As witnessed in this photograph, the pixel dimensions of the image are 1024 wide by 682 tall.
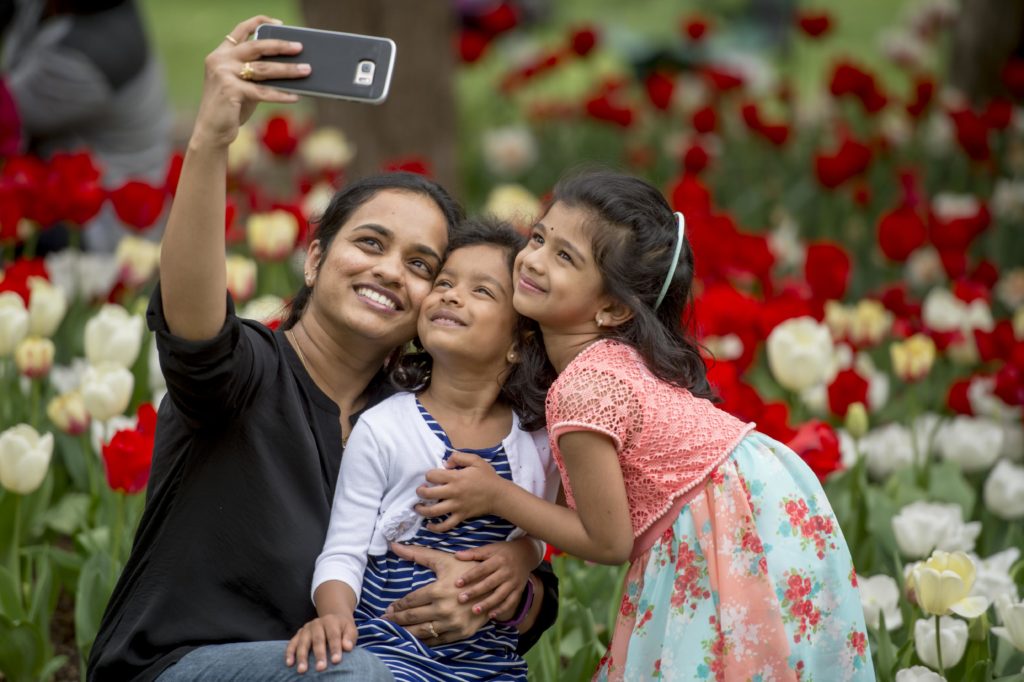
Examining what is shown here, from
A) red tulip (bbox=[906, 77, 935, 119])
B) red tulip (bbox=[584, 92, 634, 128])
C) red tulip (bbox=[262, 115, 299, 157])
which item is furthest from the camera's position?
red tulip (bbox=[584, 92, 634, 128])

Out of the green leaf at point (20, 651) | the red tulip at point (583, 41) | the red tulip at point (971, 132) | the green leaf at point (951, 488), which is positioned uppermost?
the red tulip at point (583, 41)

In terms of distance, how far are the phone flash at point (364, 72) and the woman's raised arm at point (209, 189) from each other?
0.25ft

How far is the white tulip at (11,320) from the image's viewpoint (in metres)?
3.03

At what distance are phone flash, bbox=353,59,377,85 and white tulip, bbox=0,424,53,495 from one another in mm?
1031

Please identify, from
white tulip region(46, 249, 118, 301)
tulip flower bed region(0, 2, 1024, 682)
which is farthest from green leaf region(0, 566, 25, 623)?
white tulip region(46, 249, 118, 301)

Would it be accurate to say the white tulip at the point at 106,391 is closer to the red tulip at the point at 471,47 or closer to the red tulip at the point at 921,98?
the red tulip at the point at 471,47

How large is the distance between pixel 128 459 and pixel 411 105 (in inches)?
157

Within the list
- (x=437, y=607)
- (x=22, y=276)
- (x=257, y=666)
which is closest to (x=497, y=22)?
(x=22, y=276)

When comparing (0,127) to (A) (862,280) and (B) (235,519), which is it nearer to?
(B) (235,519)

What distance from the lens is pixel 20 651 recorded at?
257 cm

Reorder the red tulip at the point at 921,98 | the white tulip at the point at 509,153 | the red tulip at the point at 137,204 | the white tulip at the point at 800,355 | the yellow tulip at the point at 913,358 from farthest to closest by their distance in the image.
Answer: the white tulip at the point at 509,153 < the red tulip at the point at 921,98 < the red tulip at the point at 137,204 < the yellow tulip at the point at 913,358 < the white tulip at the point at 800,355

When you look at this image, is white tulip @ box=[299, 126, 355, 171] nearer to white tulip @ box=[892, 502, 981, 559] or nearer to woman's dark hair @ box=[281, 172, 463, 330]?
woman's dark hair @ box=[281, 172, 463, 330]

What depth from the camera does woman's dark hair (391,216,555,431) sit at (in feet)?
7.40

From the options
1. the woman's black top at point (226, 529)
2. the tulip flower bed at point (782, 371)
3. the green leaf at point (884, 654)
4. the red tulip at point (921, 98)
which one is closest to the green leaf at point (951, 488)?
the tulip flower bed at point (782, 371)
